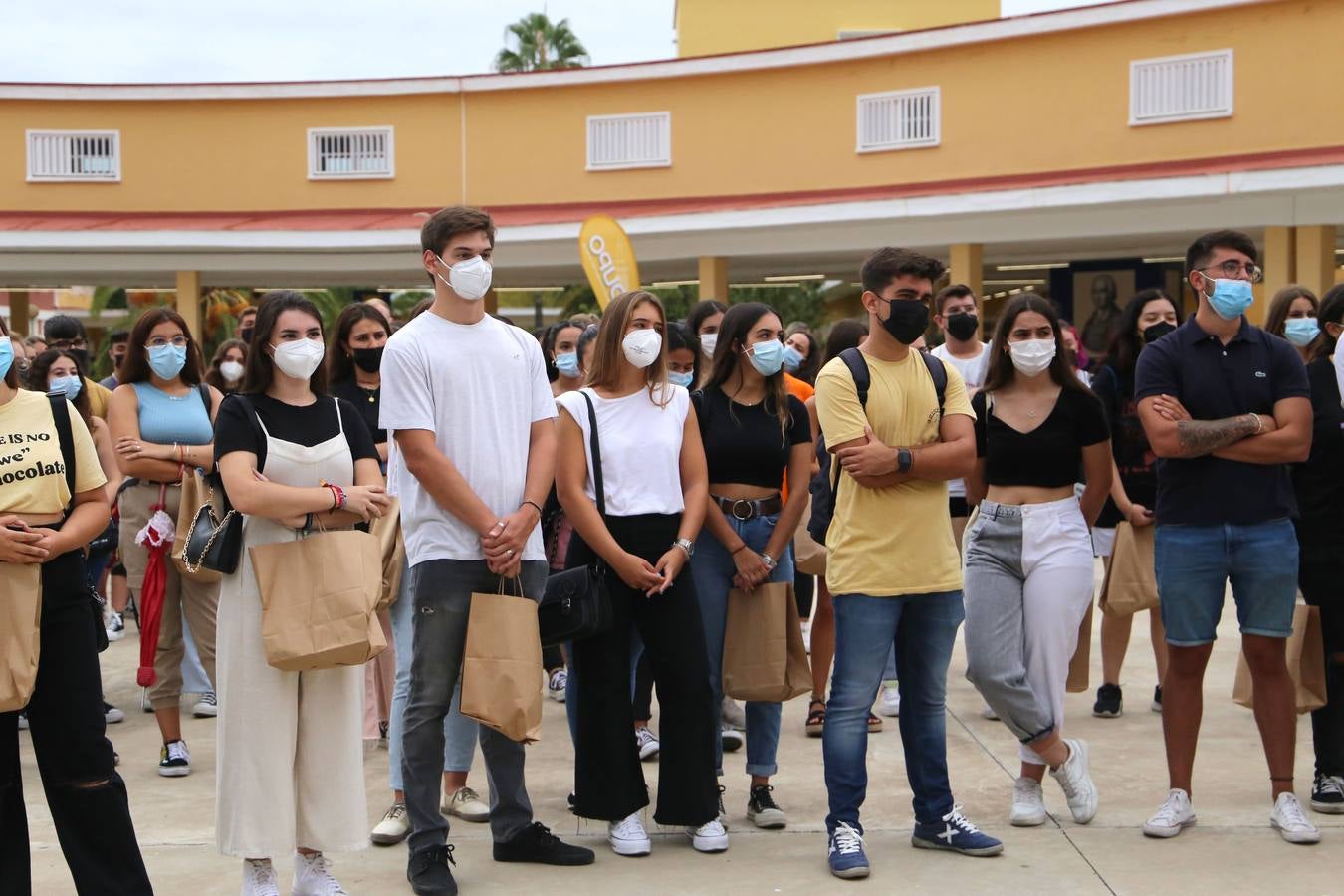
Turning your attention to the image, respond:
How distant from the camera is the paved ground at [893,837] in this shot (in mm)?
5215

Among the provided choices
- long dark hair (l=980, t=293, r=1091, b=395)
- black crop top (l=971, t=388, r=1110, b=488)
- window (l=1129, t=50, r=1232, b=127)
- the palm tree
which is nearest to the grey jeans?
black crop top (l=971, t=388, r=1110, b=488)

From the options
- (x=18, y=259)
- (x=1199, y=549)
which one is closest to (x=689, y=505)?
(x=1199, y=549)

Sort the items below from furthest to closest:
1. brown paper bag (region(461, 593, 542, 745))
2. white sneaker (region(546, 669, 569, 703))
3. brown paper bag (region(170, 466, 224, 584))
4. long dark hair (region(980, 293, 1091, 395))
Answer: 1. white sneaker (region(546, 669, 569, 703))
2. brown paper bag (region(170, 466, 224, 584))
3. long dark hair (region(980, 293, 1091, 395))
4. brown paper bag (region(461, 593, 542, 745))

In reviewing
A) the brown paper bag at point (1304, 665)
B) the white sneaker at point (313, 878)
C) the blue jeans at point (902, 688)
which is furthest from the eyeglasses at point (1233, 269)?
the white sneaker at point (313, 878)

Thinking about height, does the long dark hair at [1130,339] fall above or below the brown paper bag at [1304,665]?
above

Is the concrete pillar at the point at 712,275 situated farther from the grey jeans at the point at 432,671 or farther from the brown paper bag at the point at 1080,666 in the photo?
the grey jeans at the point at 432,671

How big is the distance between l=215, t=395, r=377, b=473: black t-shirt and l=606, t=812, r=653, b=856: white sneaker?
1729 mm

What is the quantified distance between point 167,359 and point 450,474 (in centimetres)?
261

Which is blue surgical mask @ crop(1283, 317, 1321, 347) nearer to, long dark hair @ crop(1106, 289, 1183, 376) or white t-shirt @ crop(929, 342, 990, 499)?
long dark hair @ crop(1106, 289, 1183, 376)

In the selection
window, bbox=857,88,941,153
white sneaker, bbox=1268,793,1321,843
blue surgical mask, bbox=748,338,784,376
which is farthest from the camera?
window, bbox=857,88,941,153

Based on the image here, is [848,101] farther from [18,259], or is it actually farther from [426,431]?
[426,431]

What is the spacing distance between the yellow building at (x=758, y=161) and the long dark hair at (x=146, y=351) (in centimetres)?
1407

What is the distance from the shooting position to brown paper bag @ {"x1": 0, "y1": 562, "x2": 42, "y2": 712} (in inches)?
171

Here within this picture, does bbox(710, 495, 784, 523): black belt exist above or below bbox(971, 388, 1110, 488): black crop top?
below
